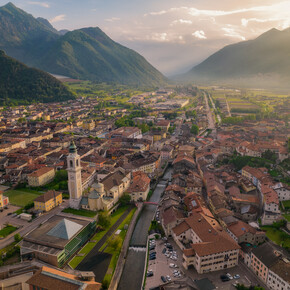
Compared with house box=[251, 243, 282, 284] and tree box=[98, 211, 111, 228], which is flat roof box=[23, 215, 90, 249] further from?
house box=[251, 243, 282, 284]

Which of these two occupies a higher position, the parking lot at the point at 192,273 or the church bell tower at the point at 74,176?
the church bell tower at the point at 74,176

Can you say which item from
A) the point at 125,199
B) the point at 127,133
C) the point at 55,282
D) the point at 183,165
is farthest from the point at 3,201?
the point at 127,133

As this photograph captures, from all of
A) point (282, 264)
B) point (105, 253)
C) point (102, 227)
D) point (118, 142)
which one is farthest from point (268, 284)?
point (118, 142)

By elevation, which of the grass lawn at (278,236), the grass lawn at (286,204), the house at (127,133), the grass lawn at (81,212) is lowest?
the grass lawn at (278,236)

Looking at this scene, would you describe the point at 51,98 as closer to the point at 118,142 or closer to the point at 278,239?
the point at 118,142

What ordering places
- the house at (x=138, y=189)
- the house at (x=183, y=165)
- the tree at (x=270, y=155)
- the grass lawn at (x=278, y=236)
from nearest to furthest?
the grass lawn at (x=278, y=236) < the house at (x=138, y=189) < the house at (x=183, y=165) < the tree at (x=270, y=155)

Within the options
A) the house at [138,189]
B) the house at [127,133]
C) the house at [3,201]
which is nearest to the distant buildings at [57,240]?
the house at [138,189]

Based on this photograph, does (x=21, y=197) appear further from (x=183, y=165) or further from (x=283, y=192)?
(x=283, y=192)

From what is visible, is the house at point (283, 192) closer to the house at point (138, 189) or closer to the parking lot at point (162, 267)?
the house at point (138, 189)

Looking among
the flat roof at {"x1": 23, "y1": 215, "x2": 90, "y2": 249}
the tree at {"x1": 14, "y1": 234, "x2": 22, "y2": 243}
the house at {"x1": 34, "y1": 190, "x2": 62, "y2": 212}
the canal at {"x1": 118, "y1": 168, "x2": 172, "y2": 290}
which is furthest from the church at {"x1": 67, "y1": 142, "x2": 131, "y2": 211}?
the tree at {"x1": 14, "y1": 234, "x2": 22, "y2": 243}
